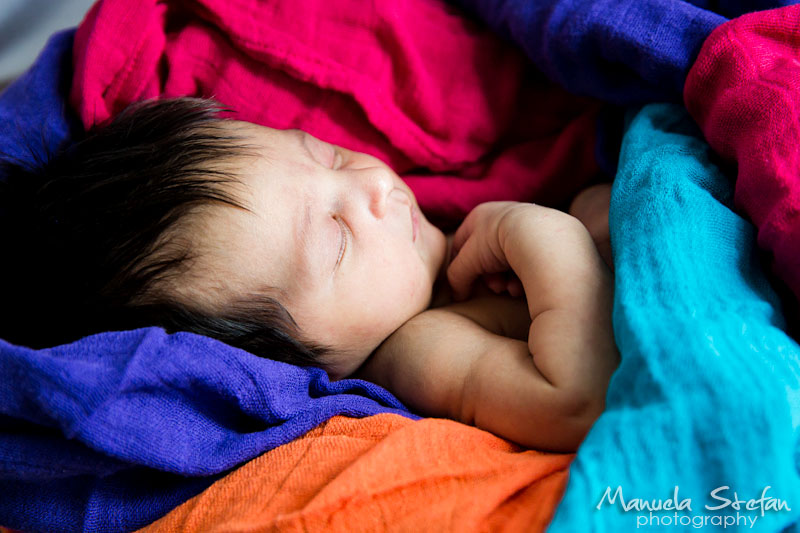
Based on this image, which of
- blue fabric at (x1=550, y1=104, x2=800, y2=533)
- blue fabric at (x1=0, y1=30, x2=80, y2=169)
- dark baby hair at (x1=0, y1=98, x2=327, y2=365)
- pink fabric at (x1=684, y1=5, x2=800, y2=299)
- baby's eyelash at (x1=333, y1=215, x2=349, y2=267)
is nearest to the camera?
blue fabric at (x1=550, y1=104, x2=800, y2=533)

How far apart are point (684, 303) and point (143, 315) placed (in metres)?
0.65

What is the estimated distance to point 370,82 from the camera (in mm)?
1061

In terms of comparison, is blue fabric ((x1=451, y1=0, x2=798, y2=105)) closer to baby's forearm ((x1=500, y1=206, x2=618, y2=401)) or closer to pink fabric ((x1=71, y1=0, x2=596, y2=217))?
pink fabric ((x1=71, y1=0, x2=596, y2=217))

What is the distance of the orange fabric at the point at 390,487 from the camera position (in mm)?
598

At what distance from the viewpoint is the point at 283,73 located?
107cm

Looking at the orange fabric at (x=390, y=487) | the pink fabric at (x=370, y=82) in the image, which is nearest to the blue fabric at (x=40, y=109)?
the pink fabric at (x=370, y=82)

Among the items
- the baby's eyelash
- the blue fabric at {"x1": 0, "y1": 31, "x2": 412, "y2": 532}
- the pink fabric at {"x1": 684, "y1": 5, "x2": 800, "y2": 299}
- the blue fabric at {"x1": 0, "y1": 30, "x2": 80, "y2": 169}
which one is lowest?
the blue fabric at {"x1": 0, "y1": 31, "x2": 412, "y2": 532}

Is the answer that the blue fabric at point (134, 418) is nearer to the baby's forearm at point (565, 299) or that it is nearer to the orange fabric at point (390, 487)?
the orange fabric at point (390, 487)

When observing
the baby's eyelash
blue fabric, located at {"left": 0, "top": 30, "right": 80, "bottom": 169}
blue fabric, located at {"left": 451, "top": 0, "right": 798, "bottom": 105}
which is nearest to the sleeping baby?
the baby's eyelash

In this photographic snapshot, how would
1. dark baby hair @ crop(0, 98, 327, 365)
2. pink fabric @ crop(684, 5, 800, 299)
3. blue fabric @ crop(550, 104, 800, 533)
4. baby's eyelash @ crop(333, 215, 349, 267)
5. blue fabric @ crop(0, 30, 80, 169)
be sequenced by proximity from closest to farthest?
blue fabric @ crop(550, 104, 800, 533), pink fabric @ crop(684, 5, 800, 299), dark baby hair @ crop(0, 98, 327, 365), baby's eyelash @ crop(333, 215, 349, 267), blue fabric @ crop(0, 30, 80, 169)

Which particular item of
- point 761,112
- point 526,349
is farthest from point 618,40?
point 526,349

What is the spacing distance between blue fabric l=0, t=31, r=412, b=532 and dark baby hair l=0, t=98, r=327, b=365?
0.07 meters

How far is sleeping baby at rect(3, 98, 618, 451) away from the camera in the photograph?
0.72m

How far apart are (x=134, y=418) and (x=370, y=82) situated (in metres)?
0.68
